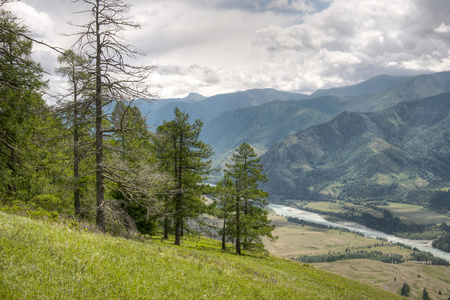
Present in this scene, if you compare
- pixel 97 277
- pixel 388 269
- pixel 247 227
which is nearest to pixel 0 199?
pixel 97 277

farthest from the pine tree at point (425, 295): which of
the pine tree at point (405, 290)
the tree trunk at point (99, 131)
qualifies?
the tree trunk at point (99, 131)

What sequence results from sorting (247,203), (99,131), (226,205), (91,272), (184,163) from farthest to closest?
(247,203)
(226,205)
(184,163)
(99,131)
(91,272)

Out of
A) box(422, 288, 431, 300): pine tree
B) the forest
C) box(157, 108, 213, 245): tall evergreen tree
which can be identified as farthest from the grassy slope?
box(422, 288, 431, 300): pine tree

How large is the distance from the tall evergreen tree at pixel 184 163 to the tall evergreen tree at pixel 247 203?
7.10 m

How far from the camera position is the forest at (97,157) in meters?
12.7

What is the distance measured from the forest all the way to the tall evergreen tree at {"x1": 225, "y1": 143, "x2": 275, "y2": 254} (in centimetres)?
14

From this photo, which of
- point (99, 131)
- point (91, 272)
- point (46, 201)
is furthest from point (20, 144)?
point (91, 272)

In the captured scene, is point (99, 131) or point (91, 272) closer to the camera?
point (91, 272)

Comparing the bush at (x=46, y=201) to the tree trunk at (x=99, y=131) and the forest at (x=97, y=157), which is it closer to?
the forest at (x=97, y=157)

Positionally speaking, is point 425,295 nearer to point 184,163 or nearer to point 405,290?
point 405,290

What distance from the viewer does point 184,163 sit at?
93.0ft

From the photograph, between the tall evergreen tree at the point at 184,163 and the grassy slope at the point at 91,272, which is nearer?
the grassy slope at the point at 91,272

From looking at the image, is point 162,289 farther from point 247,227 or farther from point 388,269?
point 388,269

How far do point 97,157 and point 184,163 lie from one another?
1409 centimetres
